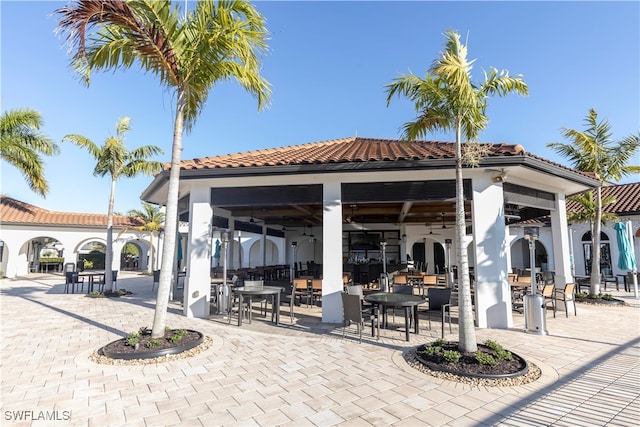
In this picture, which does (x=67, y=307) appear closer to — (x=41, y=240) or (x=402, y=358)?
(x=402, y=358)

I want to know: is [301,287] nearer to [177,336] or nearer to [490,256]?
[177,336]

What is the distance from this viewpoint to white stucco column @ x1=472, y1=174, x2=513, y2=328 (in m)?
6.87

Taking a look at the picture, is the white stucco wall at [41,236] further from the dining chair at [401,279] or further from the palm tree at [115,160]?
the dining chair at [401,279]

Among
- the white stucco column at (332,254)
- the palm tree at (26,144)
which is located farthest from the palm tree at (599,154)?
the palm tree at (26,144)

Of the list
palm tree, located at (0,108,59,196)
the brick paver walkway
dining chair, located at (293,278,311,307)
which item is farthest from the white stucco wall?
dining chair, located at (293,278,311,307)

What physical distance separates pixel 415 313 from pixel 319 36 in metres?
9.24

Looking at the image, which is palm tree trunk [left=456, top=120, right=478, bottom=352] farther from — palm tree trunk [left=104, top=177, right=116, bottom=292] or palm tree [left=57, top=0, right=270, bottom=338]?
palm tree trunk [left=104, top=177, right=116, bottom=292]

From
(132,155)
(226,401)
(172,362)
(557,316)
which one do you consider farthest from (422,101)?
(132,155)

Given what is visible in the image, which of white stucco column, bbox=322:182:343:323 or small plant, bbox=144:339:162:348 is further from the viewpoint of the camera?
white stucco column, bbox=322:182:343:323

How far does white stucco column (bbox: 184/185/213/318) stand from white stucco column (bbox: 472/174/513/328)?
6.64 meters

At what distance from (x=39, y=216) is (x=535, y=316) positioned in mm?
27988

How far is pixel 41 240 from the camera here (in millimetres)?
24641

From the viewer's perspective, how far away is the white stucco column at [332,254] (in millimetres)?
7480

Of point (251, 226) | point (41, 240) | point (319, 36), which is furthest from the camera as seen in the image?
point (41, 240)
